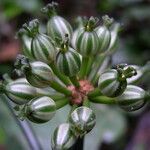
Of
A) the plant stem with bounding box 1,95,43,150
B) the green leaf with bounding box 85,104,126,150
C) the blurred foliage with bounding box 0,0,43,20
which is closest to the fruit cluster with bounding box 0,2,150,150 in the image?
the plant stem with bounding box 1,95,43,150

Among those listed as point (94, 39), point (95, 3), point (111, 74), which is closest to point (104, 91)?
point (111, 74)

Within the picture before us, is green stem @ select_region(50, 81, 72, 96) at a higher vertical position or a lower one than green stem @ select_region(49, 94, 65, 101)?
higher

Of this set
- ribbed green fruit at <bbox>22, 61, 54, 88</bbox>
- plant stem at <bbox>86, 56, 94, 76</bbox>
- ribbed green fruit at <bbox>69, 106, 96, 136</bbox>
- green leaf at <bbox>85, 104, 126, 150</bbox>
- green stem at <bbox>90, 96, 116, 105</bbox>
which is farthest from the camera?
green leaf at <bbox>85, 104, 126, 150</bbox>

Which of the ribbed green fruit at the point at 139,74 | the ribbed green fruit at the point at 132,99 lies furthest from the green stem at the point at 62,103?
the ribbed green fruit at the point at 139,74

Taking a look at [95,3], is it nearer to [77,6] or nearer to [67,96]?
[77,6]

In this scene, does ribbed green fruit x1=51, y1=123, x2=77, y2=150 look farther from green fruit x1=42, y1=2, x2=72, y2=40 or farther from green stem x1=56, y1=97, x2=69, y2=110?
green fruit x1=42, y1=2, x2=72, y2=40

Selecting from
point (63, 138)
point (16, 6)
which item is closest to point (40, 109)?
point (63, 138)

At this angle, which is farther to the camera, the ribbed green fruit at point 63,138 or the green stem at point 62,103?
the green stem at point 62,103

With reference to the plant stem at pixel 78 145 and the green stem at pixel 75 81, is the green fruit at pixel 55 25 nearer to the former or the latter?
the green stem at pixel 75 81
